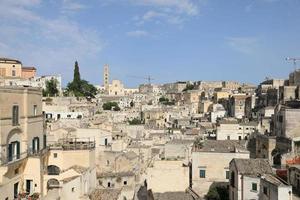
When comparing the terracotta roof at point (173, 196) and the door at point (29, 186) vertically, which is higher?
the door at point (29, 186)

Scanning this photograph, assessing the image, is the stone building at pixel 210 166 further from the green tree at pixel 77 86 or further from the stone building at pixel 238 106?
the green tree at pixel 77 86

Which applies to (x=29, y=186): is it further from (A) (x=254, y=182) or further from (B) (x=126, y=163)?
(A) (x=254, y=182)

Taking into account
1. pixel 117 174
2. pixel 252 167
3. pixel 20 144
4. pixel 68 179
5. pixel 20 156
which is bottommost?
pixel 117 174

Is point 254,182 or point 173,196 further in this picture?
point 173,196

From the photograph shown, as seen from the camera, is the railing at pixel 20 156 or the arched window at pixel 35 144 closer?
the railing at pixel 20 156

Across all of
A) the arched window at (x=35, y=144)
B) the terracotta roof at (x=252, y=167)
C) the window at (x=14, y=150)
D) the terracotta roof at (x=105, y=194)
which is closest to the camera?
the window at (x=14, y=150)

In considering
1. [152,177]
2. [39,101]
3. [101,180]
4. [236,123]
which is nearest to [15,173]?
[39,101]

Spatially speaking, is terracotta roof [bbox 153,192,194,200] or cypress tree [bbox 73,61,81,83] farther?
cypress tree [bbox 73,61,81,83]

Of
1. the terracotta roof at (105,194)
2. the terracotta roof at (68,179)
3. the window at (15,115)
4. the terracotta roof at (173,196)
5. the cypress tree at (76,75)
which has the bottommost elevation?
the terracotta roof at (173,196)

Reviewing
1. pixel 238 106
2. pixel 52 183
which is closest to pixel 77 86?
pixel 238 106

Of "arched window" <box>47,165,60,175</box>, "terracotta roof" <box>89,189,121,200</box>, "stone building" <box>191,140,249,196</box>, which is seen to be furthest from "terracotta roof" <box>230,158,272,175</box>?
"arched window" <box>47,165,60,175</box>

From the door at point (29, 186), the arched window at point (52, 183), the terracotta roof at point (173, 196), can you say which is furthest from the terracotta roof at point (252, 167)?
the door at point (29, 186)

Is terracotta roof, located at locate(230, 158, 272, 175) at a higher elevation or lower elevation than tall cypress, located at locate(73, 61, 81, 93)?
lower

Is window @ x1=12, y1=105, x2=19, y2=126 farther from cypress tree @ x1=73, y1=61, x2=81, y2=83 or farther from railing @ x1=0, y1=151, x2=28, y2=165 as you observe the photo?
cypress tree @ x1=73, y1=61, x2=81, y2=83
